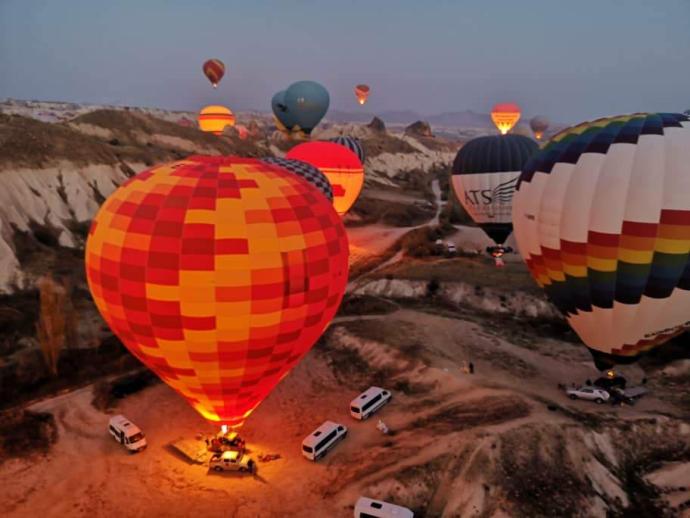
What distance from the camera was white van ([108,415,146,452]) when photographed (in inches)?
723

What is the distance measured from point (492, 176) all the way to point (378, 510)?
2517cm

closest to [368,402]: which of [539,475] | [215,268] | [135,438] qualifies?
[539,475]

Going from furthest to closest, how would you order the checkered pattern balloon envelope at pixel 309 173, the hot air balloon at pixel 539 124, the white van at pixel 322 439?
the hot air balloon at pixel 539 124 < the checkered pattern balloon envelope at pixel 309 173 < the white van at pixel 322 439

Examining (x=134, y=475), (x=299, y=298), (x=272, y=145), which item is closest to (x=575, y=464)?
(x=299, y=298)

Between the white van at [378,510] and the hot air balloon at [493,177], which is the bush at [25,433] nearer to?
the white van at [378,510]

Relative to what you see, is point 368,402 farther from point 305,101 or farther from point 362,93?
point 362,93

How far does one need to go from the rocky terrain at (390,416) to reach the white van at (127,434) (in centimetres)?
35

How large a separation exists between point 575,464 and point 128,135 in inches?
2657

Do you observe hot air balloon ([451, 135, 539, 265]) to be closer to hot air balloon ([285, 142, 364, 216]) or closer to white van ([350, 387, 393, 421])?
hot air balloon ([285, 142, 364, 216])

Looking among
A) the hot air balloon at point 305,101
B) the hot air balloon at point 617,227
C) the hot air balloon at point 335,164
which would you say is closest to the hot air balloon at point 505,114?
the hot air balloon at point 305,101

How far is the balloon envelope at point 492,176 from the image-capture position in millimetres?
34219

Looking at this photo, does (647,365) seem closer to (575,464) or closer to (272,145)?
(575,464)

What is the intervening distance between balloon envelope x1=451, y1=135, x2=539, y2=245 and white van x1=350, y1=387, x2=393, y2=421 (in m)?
18.5

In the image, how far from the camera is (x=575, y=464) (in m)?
16.7
